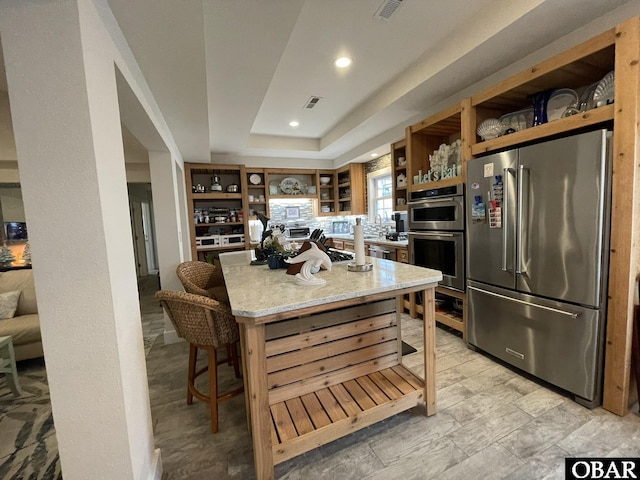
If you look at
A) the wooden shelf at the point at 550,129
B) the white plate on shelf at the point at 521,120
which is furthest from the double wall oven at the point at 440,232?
the white plate on shelf at the point at 521,120

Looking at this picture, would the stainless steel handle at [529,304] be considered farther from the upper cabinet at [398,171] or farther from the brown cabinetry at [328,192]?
the brown cabinetry at [328,192]

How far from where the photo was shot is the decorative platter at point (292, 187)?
5.68m

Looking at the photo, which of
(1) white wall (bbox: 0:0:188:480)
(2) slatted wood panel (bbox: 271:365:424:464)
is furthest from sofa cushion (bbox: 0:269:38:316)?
(2) slatted wood panel (bbox: 271:365:424:464)

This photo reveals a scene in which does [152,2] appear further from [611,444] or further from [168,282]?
[611,444]

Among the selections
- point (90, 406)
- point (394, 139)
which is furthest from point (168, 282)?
point (394, 139)

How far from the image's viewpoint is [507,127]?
2.38m

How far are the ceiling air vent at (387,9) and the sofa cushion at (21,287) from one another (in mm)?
4119

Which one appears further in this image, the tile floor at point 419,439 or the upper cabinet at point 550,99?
the upper cabinet at point 550,99

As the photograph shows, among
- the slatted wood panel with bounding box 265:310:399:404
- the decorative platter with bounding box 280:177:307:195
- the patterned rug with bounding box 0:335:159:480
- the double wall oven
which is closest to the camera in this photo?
the patterned rug with bounding box 0:335:159:480

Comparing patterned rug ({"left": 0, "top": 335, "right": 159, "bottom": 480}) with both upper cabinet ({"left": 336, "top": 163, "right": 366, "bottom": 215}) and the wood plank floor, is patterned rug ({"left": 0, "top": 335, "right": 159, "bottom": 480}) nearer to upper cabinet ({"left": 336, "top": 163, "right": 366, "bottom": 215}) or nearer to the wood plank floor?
the wood plank floor

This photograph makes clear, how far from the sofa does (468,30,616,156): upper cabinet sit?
4326 millimetres

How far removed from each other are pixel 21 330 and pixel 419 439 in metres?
3.42

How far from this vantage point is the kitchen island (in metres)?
1.28

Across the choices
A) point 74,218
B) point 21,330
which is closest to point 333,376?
point 74,218
